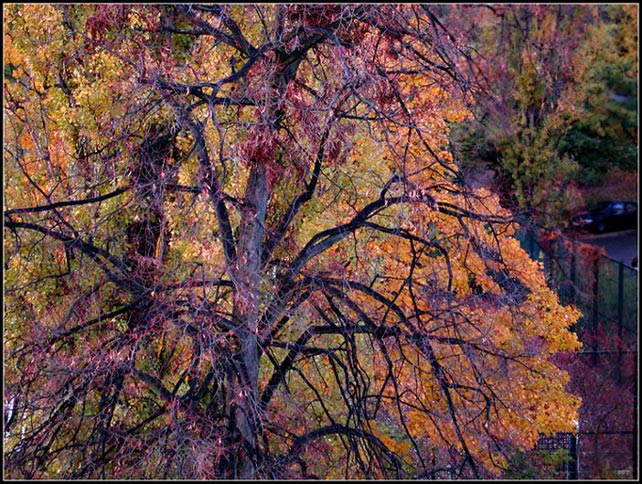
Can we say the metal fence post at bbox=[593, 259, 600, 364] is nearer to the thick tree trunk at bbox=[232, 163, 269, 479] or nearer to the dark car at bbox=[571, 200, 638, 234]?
the dark car at bbox=[571, 200, 638, 234]

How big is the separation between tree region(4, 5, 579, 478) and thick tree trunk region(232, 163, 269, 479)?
0.09ft

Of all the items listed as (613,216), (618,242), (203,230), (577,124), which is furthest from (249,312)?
(613,216)

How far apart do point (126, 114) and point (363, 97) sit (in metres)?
2.10

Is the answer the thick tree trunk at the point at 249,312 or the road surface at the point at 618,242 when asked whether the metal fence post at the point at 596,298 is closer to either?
the road surface at the point at 618,242

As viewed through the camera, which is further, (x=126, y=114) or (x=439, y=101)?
(x=439, y=101)

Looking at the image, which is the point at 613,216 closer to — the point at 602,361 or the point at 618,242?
the point at 618,242

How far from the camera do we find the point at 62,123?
8586mm

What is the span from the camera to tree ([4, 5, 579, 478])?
668cm

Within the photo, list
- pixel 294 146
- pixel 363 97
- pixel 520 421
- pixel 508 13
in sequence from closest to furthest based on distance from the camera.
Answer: pixel 508 13
pixel 363 97
pixel 294 146
pixel 520 421

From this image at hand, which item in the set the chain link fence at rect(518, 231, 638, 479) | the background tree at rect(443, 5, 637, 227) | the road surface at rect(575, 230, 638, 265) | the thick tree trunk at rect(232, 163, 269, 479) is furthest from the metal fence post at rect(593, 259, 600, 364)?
the thick tree trunk at rect(232, 163, 269, 479)

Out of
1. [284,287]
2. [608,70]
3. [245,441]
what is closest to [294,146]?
[284,287]

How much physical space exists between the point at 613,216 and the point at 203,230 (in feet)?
98.1

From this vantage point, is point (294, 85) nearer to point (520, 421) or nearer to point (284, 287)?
point (284, 287)

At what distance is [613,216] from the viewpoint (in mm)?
34156
